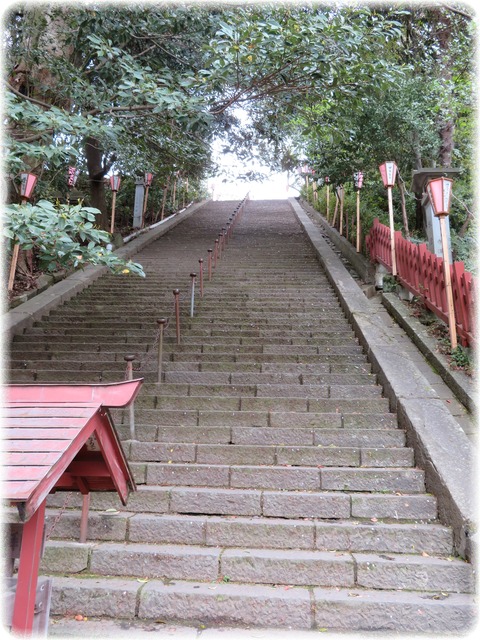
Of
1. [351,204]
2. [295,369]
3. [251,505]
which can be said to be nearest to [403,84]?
[351,204]

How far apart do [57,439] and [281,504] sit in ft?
8.25

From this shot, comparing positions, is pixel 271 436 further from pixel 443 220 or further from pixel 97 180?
pixel 97 180

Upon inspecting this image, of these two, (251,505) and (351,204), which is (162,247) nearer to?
(351,204)

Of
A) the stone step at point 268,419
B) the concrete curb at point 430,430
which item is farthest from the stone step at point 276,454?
the stone step at point 268,419

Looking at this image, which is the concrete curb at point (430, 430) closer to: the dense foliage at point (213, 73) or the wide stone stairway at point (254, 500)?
the wide stone stairway at point (254, 500)

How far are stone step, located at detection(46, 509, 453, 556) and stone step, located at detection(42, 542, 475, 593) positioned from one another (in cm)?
8

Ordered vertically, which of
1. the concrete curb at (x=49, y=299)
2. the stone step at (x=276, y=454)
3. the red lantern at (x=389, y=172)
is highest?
the red lantern at (x=389, y=172)

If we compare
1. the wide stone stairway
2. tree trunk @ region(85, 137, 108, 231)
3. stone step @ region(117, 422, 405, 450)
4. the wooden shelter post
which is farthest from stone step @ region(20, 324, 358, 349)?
tree trunk @ region(85, 137, 108, 231)

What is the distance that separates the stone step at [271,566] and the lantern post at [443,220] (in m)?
3.27

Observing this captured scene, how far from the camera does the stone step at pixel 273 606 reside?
321 cm

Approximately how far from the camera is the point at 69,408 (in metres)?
2.33

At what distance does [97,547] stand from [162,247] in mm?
11503

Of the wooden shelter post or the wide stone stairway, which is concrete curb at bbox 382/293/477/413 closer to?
the wide stone stairway

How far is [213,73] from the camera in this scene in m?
5.77
